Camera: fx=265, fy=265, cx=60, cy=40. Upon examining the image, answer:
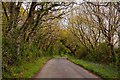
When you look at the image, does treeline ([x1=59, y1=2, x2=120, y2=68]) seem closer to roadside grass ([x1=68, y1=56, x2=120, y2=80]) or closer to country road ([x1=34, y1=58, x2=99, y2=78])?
roadside grass ([x1=68, y1=56, x2=120, y2=80])

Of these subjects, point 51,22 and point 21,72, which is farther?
point 51,22

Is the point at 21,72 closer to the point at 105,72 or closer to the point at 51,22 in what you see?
the point at 105,72

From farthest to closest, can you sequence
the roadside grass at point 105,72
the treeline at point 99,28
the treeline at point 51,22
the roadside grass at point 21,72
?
the treeline at point 99,28
the treeline at point 51,22
the roadside grass at point 105,72
the roadside grass at point 21,72

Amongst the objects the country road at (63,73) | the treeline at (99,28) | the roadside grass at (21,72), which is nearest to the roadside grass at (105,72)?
the country road at (63,73)

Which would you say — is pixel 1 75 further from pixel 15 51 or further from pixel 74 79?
pixel 15 51

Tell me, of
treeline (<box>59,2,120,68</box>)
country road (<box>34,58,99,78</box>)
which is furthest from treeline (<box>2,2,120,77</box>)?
country road (<box>34,58,99,78</box>)

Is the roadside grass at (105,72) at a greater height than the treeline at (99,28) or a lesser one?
lesser

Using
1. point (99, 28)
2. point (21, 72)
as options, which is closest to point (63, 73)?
point (21, 72)

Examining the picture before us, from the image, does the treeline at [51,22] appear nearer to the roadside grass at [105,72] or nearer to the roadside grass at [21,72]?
the roadside grass at [21,72]

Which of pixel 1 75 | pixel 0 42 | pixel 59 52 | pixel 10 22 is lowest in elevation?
pixel 59 52

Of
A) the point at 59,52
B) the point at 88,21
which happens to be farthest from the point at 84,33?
the point at 59,52

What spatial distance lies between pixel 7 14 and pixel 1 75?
9844 millimetres

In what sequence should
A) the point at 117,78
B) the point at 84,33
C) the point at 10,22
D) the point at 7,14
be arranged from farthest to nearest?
the point at 84,33
the point at 7,14
the point at 10,22
the point at 117,78

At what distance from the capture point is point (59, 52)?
107938 millimetres
